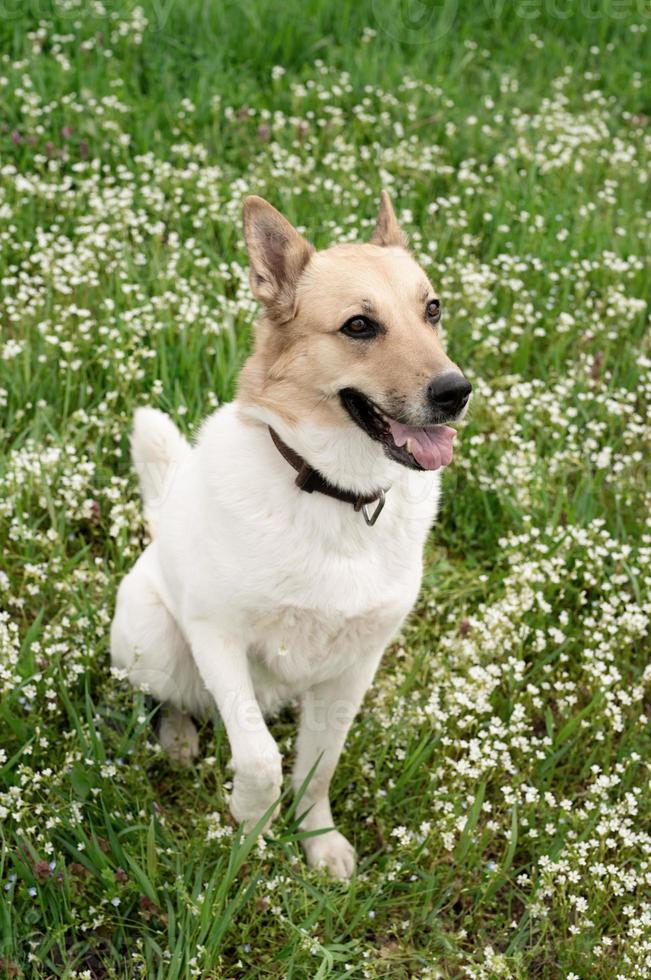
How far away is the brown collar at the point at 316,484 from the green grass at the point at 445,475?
0.87m

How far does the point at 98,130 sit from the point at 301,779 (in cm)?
409

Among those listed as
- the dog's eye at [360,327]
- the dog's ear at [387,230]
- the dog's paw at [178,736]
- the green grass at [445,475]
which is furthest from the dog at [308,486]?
the dog's paw at [178,736]

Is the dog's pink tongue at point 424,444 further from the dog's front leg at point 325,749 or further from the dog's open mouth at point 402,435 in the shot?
the dog's front leg at point 325,749

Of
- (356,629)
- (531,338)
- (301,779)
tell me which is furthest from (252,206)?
(531,338)

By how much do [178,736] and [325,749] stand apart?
60cm

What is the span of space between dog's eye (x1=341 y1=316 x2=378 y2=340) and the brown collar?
0.36m

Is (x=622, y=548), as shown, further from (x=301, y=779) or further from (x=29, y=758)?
(x=29, y=758)

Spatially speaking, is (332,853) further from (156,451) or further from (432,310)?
Answer: (432,310)

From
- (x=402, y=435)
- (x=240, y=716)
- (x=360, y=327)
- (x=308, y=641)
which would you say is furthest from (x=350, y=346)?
(x=240, y=716)

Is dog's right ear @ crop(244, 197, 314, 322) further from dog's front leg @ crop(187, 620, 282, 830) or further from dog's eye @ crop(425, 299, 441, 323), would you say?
dog's front leg @ crop(187, 620, 282, 830)

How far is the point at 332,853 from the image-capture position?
3.52 metres

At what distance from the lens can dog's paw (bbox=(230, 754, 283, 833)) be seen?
308cm

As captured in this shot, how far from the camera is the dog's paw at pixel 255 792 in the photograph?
3082mm

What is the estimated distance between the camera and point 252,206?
310cm
